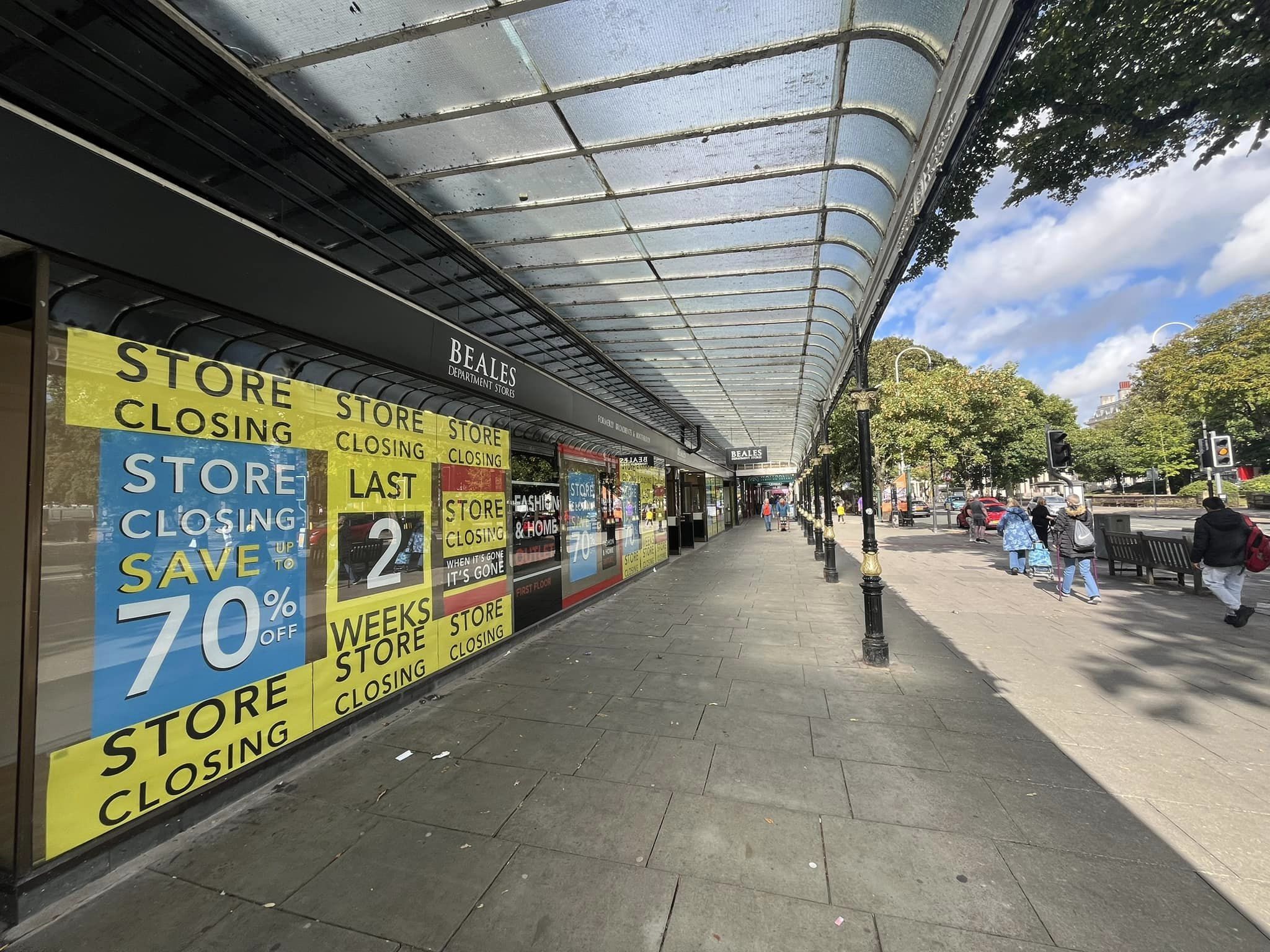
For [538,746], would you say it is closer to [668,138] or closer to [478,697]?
[478,697]

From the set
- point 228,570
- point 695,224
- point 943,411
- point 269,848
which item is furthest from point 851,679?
point 943,411

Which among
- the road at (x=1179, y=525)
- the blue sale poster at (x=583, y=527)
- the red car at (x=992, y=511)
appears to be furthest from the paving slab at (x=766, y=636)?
the red car at (x=992, y=511)

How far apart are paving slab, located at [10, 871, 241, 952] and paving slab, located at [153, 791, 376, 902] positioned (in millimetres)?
66

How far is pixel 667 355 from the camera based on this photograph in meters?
7.23

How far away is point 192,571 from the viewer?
2654 millimetres

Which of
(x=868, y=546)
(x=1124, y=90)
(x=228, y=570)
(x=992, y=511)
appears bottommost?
(x=992, y=511)

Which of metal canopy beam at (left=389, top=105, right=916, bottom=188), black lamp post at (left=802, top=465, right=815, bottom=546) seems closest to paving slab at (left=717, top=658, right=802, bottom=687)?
metal canopy beam at (left=389, top=105, right=916, bottom=188)

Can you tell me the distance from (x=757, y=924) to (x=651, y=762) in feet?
4.13

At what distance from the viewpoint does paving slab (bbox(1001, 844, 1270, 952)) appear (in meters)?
1.81

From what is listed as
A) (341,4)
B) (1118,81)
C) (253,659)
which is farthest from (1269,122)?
(253,659)

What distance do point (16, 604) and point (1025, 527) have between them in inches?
518

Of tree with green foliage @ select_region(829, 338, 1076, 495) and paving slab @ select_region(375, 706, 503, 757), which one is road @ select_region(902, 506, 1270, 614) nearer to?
tree with green foliage @ select_region(829, 338, 1076, 495)

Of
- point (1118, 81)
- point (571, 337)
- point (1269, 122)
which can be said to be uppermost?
point (1118, 81)

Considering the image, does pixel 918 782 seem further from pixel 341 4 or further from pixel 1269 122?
pixel 1269 122
